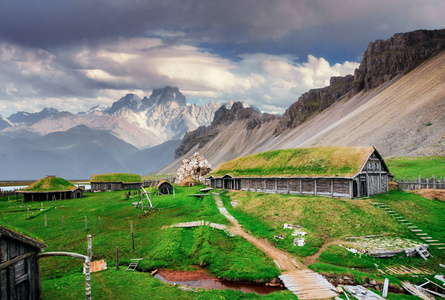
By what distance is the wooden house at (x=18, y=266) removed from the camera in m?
12.9

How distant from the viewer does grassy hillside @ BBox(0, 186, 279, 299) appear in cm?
2053

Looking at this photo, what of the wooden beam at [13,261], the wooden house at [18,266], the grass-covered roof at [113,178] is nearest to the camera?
the wooden beam at [13,261]

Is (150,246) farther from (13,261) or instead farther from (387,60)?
(387,60)

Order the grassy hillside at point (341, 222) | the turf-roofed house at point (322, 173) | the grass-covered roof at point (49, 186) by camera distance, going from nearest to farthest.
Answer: the grassy hillside at point (341, 222) → the turf-roofed house at point (322, 173) → the grass-covered roof at point (49, 186)

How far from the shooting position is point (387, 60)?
153 m

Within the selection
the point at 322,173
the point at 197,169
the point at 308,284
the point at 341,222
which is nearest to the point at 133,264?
the point at 308,284

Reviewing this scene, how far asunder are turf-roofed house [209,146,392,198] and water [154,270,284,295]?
21.1m

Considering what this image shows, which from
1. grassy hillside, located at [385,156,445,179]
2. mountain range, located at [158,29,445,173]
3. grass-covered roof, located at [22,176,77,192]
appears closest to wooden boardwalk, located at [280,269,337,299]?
grassy hillside, located at [385,156,445,179]

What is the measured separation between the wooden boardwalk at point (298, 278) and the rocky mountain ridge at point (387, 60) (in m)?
152

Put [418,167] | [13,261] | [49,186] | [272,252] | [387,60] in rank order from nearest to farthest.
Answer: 1. [13,261]
2. [272,252]
3. [418,167]
4. [49,186]
5. [387,60]

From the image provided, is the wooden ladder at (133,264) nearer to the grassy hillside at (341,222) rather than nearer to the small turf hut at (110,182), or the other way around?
the grassy hillside at (341,222)

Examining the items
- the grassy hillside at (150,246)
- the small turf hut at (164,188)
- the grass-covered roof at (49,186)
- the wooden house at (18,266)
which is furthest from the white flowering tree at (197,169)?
the wooden house at (18,266)

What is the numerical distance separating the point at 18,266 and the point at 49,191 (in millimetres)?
55691

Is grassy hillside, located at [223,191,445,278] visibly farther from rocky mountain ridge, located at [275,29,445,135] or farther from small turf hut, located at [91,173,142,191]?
rocky mountain ridge, located at [275,29,445,135]
